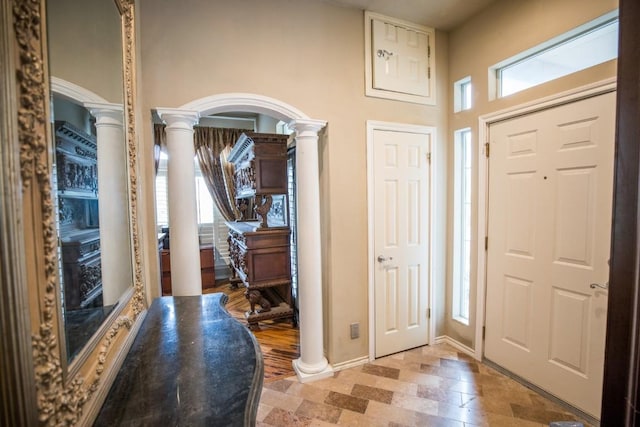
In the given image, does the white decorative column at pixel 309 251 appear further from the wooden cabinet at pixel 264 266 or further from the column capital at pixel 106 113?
the column capital at pixel 106 113

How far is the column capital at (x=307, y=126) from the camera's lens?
7.23 feet

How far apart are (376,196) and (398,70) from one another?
1.15 meters

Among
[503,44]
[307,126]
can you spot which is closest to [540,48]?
[503,44]

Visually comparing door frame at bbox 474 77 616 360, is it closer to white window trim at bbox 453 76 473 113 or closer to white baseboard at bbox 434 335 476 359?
white baseboard at bbox 434 335 476 359

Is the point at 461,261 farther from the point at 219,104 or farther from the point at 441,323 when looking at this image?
the point at 219,104

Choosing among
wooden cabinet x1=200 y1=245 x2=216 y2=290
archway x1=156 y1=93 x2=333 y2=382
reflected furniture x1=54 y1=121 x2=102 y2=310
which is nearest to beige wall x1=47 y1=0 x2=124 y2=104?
reflected furniture x1=54 y1=121 x2=102 y2=310

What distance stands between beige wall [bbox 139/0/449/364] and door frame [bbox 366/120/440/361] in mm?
46

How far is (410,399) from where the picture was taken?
6.84ft

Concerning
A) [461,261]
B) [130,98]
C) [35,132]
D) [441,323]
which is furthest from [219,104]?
[441,323]

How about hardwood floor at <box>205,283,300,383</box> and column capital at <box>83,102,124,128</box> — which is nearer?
column capital at <box>83,102,124,128</box>

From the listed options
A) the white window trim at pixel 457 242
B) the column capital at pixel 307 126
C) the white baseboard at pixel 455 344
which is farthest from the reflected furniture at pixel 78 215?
the white baseboard at pixel 455 344

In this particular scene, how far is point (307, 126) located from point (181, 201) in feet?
3.56

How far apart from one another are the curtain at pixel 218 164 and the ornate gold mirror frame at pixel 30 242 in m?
4.80

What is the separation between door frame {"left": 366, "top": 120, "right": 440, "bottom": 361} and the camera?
246 cm
